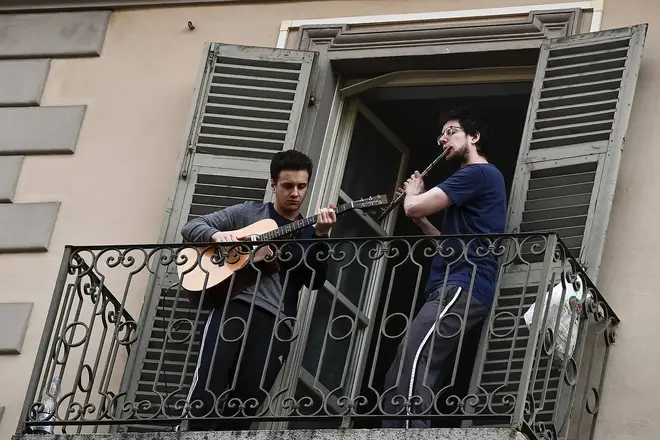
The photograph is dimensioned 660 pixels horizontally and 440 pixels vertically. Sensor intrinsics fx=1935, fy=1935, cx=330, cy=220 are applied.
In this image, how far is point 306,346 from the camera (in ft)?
32.9

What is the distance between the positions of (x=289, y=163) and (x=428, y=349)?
126cm

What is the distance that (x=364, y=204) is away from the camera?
364 inches

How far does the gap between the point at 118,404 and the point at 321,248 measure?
1.35 meters

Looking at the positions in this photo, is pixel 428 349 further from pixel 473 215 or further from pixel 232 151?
pixel 232 151

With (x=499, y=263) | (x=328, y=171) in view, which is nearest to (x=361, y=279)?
(x=328, y=171)

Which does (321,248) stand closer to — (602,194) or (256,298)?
(256,298)

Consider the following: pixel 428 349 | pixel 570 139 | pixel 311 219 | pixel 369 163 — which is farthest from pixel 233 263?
pixel 570 139

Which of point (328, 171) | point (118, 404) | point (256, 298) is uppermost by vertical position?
point (328, 171)

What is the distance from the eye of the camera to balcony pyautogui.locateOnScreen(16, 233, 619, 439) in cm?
876

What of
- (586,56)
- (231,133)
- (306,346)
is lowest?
(306,346)

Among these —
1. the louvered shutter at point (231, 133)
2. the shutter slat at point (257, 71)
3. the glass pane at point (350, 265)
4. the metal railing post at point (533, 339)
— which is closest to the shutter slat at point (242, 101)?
the louvered shutter at point (231, 133)

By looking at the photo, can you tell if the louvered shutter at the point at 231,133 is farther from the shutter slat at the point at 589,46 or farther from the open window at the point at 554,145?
the shutter slat at the point at 589,46

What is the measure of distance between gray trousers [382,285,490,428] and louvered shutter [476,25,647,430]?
0.20 m

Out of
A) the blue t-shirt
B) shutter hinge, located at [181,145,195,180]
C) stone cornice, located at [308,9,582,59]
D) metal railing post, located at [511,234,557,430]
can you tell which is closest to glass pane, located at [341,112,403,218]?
stone cornice, located at [308,9,582,59]
